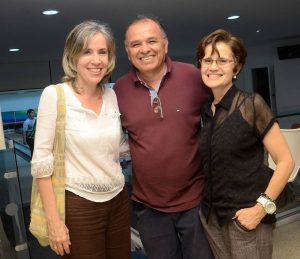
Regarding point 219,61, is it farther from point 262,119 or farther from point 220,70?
point 262,119

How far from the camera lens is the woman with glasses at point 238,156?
1.46m

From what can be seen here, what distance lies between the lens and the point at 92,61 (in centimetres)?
155

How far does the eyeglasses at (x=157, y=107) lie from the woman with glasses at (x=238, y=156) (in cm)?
22

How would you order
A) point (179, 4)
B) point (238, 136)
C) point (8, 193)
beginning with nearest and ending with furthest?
point (238, 136) → point (8, 193) → point (179, 4)

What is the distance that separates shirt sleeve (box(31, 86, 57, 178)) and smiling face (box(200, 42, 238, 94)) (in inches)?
24.8

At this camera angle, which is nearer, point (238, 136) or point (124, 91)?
point (238, 136)

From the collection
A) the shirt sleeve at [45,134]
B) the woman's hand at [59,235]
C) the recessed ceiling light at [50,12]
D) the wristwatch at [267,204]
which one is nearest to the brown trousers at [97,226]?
the woman's hand at [59,235]

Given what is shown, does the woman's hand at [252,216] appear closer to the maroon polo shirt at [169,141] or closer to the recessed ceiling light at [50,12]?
the maroon polo shirt at [169,141]

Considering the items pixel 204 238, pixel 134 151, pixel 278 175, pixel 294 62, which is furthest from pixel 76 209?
pixel 294 62

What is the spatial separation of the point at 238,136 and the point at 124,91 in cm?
61

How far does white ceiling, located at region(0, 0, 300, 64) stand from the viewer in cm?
428

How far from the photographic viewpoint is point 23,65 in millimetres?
9734

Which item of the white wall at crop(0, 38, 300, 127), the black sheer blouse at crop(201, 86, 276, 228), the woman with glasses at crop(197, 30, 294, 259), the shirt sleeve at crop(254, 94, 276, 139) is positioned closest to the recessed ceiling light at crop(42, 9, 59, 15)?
the woman with glasses at crop(197, 30, 294, 259)

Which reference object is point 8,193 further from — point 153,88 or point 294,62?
point 294,62
